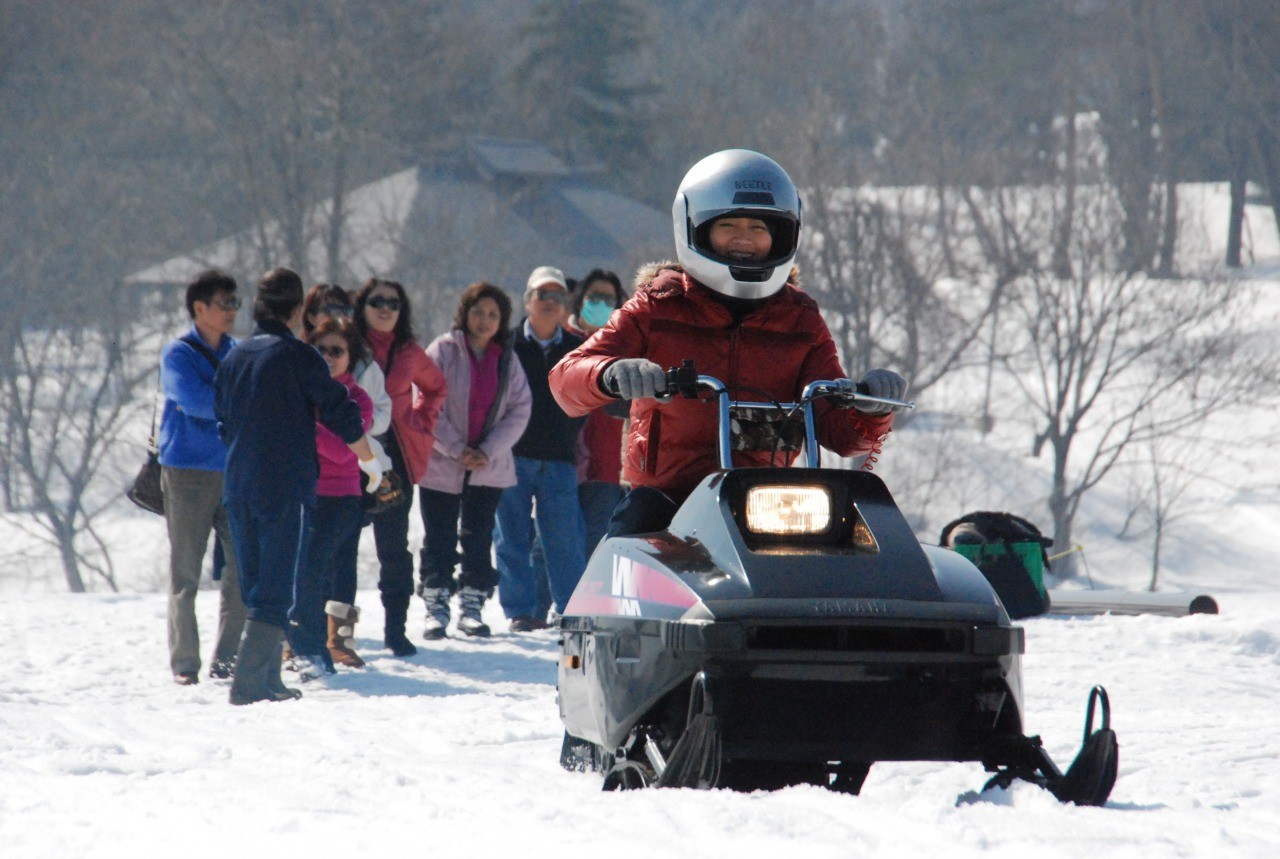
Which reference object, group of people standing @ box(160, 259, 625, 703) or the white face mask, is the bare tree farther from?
group of people standing @ box(160, 259, 625, 703)

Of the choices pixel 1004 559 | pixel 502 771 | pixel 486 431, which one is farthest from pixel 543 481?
pixel 502 771

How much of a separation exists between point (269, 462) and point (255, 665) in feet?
2.81

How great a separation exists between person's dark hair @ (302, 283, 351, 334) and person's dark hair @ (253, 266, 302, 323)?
912 millimetres

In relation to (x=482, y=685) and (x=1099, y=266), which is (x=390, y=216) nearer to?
(x=1099, y=266)

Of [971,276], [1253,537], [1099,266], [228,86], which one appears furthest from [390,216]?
[1253,537]

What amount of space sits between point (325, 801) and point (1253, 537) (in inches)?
1180

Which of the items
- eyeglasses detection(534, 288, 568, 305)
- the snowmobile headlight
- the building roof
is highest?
the building roof

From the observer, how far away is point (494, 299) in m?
8.51

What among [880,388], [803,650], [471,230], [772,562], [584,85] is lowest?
[803,650]

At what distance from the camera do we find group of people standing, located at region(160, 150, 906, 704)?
4.06 metres

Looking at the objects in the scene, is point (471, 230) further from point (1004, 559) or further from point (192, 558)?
point (192, 558)

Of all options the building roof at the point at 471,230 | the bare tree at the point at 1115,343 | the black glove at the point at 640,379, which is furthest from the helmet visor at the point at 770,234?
the building roof at the point at 471,230

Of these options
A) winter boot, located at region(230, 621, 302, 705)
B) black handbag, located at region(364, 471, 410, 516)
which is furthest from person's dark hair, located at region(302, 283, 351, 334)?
winter boot, located at region(230, 621, 302, 705)

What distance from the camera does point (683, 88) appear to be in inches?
2189
